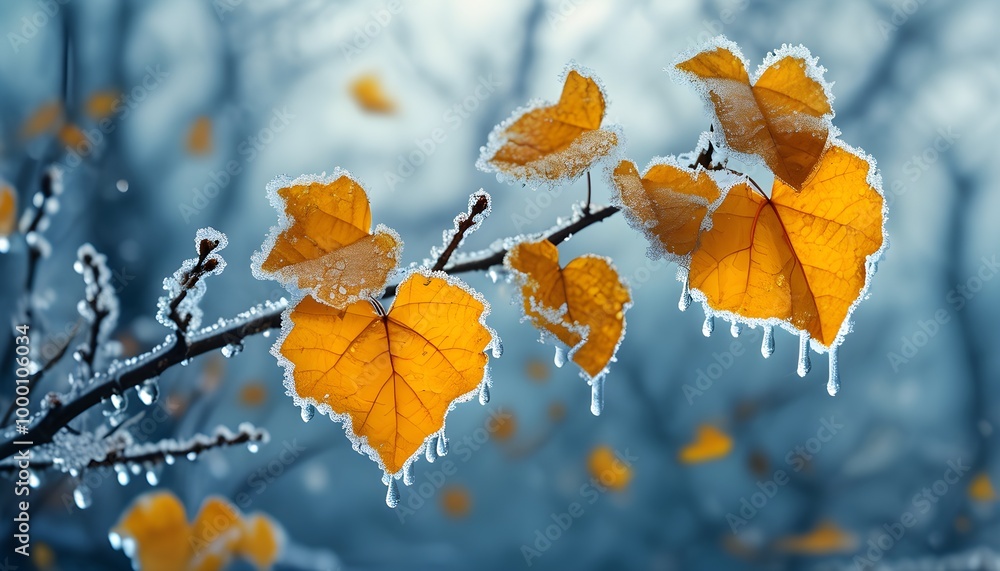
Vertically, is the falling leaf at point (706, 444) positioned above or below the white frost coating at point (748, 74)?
below

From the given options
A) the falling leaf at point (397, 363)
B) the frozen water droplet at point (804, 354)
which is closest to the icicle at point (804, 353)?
the frozen water droplet at point (804, 354)

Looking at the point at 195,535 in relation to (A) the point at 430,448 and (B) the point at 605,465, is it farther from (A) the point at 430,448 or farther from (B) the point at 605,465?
(A) the point at 430,448

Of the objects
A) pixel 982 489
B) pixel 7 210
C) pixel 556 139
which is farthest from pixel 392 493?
pixel 982 489

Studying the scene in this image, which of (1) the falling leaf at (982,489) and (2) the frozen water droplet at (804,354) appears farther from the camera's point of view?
(1) the falling leaf at (982,489)

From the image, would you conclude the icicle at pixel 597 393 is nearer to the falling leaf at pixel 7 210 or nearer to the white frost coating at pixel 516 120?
the white frost coating at pixel 516 120

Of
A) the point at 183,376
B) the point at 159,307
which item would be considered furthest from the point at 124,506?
the point at 159,307

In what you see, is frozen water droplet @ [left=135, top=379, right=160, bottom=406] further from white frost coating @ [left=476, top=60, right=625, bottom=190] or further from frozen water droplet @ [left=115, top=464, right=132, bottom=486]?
white frost coating @ [left=476, top=60, right=625, bottom=190]
